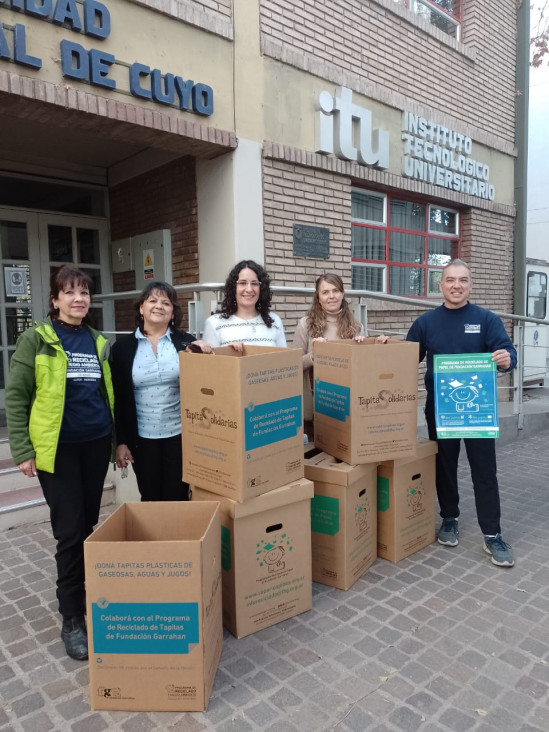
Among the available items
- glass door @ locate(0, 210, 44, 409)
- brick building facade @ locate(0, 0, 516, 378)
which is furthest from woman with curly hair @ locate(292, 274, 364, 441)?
glass door @ locate(0, 210, 44, 409)

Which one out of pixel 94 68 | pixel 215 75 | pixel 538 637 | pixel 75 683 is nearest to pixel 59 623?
pixel 75 683

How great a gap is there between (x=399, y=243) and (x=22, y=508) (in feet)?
18.4

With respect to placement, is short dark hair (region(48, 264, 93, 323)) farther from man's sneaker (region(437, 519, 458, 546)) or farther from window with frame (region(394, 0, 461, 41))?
window with frame (region(394, 0, 461, 41))

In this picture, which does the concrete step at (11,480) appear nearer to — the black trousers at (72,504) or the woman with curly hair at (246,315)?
the black trousers at (72,504)

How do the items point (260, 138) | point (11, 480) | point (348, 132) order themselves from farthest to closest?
point (348, 132)
point (260, 138)
point (11, 480)

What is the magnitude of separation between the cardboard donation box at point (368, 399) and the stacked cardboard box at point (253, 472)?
382mm

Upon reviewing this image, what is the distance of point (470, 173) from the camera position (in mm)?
7715

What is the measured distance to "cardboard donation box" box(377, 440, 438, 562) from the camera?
10.4 feet

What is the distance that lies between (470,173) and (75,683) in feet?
25.5

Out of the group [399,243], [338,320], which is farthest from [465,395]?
[399,243]

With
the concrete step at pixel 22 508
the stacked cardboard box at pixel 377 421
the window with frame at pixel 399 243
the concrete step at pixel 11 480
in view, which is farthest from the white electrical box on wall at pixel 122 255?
the stacked cardboard box at pixel 377 421

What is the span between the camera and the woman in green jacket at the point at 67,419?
7.47 ft

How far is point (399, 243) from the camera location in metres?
7.25

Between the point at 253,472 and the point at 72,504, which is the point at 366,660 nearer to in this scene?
the point at 253,472
